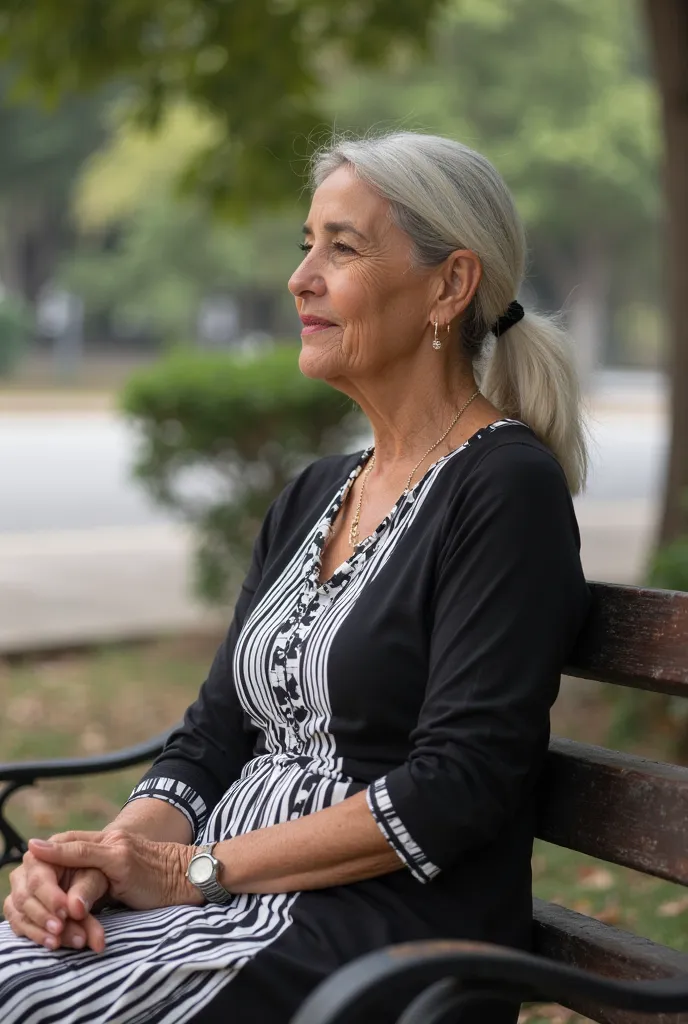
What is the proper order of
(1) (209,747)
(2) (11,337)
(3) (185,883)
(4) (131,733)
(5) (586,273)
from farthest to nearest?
1. (5) (586,273)
2. (2) (11,337)
3. (4) (131,733)
4. (1) (209,747)
5. (3) (185,883)

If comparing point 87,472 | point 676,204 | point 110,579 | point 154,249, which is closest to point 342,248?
point 676,204

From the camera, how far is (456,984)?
187 cm

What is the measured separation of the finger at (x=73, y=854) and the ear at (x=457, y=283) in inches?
42.3

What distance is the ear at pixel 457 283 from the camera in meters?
2.55

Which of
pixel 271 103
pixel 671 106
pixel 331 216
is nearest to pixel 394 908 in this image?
pixel 331 216

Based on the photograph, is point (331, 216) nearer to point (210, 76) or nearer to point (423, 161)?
point (423, 161)

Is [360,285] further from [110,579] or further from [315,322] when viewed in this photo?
[110,579]

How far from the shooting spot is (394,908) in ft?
7.41

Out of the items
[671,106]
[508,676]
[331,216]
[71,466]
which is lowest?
[71,466]

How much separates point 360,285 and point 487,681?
2.57ft

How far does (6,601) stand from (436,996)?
8541 millimetres

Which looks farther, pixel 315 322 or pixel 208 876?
pixel 315 322

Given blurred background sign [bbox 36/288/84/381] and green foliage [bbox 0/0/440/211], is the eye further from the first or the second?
blurred background sign [bbox 36/288/84/381]

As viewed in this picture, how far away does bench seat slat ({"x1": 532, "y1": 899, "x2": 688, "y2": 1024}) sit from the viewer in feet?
7.26
